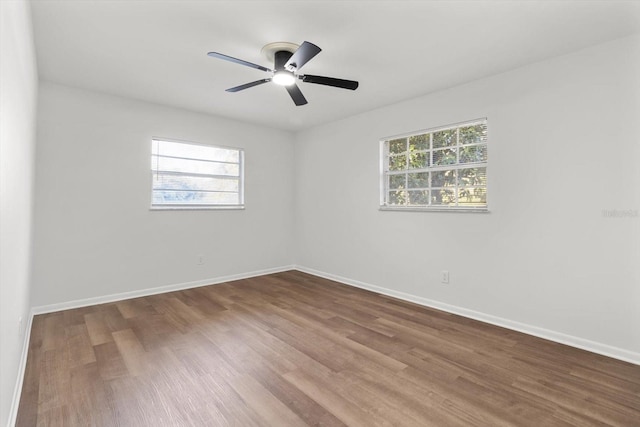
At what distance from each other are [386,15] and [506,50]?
1215mm

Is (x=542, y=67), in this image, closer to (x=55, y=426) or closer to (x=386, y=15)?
(x=386, y=15)

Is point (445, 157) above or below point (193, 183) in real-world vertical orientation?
above

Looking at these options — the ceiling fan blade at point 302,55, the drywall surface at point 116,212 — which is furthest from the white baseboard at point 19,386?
the ceiling fan blade at point 302,55

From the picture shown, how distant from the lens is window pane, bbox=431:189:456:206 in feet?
11.4

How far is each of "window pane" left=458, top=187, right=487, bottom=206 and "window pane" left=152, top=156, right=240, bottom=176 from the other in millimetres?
3382

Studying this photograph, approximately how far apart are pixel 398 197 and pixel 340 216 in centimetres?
105

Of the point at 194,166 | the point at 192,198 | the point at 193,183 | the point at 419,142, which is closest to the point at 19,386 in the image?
the point at 192,198

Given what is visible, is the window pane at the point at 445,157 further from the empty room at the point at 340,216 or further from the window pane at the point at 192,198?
the window pane at the point at 192,198

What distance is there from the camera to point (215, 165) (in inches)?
187

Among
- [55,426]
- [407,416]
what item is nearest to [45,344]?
[55,426]

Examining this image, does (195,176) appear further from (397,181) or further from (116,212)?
(397,181)

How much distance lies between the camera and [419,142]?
3.80 meters

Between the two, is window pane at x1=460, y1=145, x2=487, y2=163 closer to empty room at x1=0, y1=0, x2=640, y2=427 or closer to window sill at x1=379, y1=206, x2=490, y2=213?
empty room at x1=0, y1=0, x2=640, y2=427

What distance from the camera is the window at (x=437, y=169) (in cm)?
327
